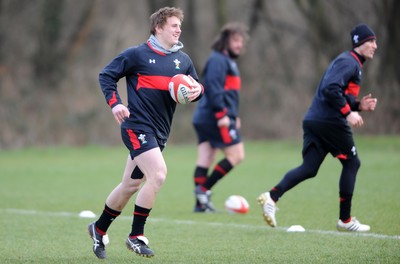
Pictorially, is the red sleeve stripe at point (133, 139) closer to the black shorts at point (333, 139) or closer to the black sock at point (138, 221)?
the black sock at point (138, 221)

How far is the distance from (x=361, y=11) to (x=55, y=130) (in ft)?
34.6

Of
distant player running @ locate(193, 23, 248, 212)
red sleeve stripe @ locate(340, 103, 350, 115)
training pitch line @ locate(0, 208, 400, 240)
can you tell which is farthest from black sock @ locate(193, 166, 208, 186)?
red sleeve stripe @ locate(340, 103, 350, 115)

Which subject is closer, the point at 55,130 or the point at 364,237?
the point at 364,237

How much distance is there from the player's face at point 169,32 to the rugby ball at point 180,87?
34cm

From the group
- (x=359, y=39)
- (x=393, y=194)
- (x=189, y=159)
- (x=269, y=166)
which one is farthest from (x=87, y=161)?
(x=359, y=39)

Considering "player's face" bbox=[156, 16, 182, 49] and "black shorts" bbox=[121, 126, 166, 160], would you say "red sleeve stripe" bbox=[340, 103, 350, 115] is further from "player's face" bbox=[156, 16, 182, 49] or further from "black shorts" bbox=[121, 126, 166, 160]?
"black shorts" bbox=[121, 126, 166, 160]

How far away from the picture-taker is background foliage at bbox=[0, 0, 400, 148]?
23.8m

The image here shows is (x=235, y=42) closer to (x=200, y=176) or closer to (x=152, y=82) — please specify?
(x=200, y=176)

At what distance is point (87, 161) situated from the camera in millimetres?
18781

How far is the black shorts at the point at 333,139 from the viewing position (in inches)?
312

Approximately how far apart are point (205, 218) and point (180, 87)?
3369 millimetres

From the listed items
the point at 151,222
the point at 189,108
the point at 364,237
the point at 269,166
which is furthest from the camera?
the point at 189,108

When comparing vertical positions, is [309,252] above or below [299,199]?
above

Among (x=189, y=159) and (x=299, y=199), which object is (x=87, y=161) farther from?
(x=299, y=199)
